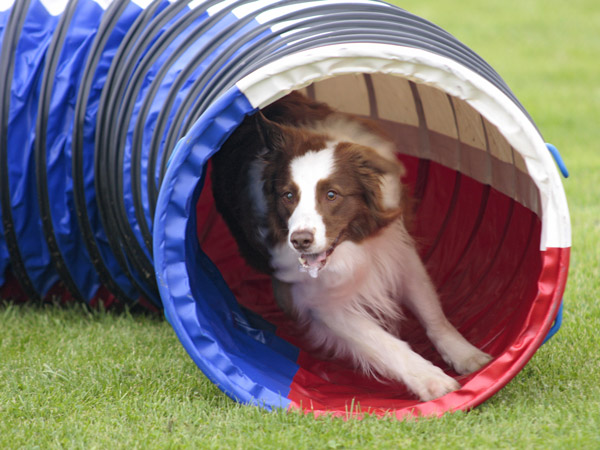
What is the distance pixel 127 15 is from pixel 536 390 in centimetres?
321

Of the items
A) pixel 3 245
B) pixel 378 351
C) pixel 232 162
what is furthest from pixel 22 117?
pixel 378 351

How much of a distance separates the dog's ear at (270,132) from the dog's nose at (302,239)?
2.25 ft

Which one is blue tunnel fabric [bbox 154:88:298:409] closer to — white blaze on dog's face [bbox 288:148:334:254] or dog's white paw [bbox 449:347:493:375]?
white blaze on dog's face [bbox 288:148:334:254]

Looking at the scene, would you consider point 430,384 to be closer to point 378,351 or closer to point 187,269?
point 378,351

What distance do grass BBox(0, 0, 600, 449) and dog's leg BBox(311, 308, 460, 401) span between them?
13.4 inches

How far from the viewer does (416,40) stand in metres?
3.83

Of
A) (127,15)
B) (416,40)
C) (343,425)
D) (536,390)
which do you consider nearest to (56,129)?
(127,15)

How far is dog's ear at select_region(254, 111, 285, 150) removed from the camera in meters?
4.36

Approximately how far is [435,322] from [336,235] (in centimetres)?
84

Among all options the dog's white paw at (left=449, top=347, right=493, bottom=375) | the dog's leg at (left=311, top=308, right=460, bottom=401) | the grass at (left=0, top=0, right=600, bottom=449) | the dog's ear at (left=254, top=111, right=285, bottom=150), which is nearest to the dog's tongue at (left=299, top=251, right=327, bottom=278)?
the dog's leg at (left=311, top=308, right=460, bottom=401)

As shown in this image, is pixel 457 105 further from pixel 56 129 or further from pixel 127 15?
pixel 56 129

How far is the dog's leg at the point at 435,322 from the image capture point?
426 cm

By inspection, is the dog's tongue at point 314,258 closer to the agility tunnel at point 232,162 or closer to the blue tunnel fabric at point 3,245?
the agility tunnel at point 232,162

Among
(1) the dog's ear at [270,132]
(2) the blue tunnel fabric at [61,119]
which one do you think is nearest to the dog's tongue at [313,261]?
(1) the dog's ear at [270,132]
